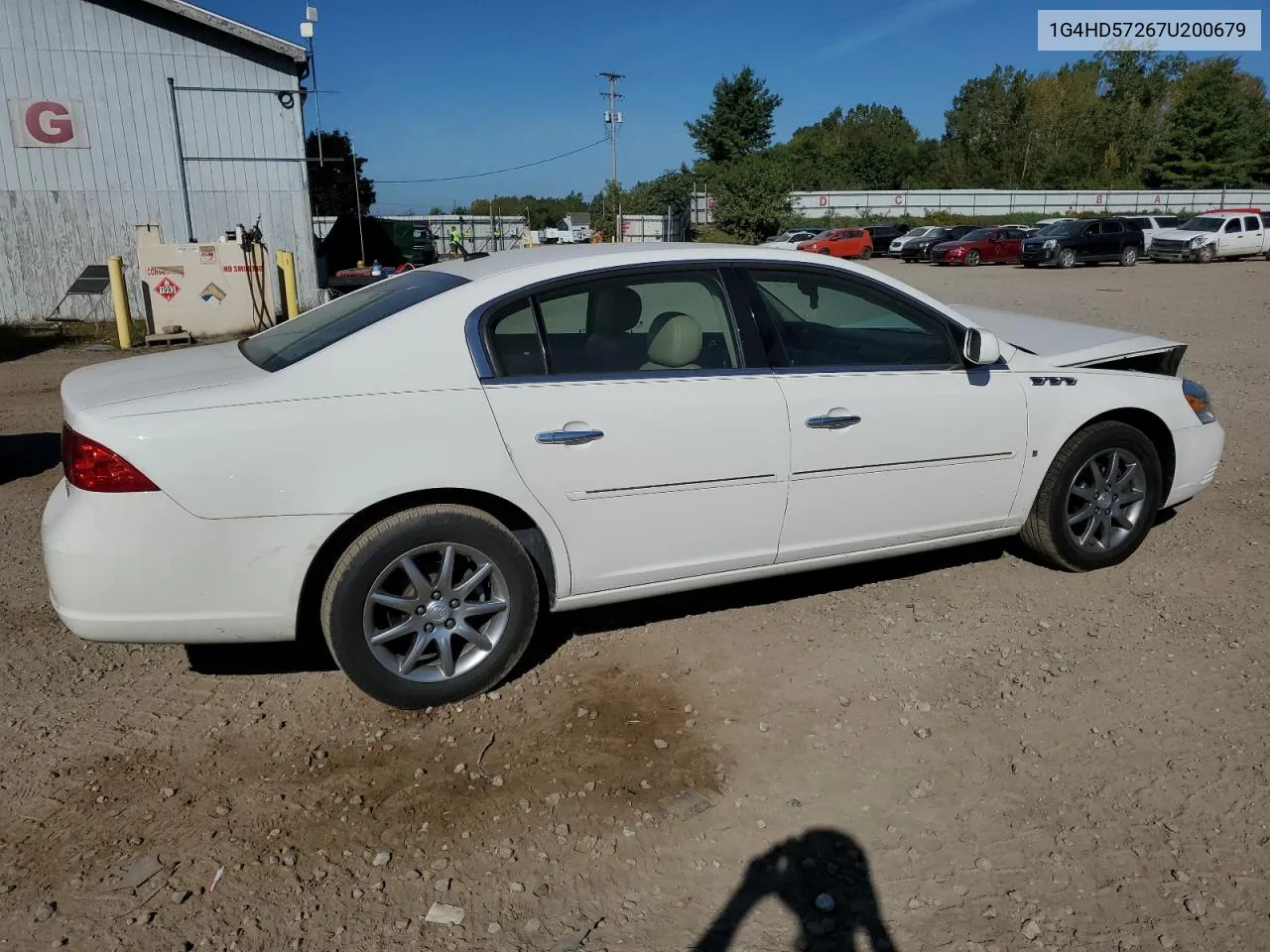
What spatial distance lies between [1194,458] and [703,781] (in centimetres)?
329

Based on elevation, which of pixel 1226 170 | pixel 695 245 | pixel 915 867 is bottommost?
pixel 915 867

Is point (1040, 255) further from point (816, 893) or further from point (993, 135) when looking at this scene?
point (993, 135)

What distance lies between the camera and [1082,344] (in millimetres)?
4695

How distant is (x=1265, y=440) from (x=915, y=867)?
607 cm

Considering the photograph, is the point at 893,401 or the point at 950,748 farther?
the point at 893,401

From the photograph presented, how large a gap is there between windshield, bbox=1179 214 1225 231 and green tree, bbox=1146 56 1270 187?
36697mm

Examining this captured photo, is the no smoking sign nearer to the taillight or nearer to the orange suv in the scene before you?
the taillight

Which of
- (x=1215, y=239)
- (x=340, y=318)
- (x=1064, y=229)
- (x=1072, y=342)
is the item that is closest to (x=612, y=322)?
(x=340, y=318)

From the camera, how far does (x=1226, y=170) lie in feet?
207

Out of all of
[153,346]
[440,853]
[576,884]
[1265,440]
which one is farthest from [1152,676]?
[153,346]

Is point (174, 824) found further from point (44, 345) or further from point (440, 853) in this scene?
point (44, 345)

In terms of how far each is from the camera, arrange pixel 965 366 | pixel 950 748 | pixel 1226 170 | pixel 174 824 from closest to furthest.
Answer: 1. pixel 174 824
2. pixel 950 748
3. pixel 965 366
4. pixel 1226 170

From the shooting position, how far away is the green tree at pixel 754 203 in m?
49.4

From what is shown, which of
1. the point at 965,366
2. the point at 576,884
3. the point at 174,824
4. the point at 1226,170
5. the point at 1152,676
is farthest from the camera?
the point at 1226,170
